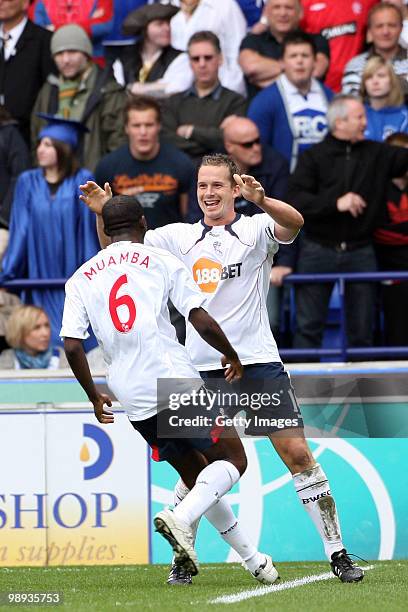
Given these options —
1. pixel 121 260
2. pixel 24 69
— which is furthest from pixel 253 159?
pixel 121 260

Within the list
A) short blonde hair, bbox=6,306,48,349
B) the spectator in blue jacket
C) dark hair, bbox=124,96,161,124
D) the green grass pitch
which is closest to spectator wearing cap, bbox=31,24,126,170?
dark hair, bbox=124,96,161,124

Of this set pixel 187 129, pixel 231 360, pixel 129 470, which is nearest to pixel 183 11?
pixel 187 129

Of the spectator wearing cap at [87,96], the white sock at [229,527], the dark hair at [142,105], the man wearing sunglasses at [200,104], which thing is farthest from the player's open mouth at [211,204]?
the spectator wearing cap at [87,96]

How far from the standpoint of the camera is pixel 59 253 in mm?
11984

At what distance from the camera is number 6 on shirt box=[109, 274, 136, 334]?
6774mm

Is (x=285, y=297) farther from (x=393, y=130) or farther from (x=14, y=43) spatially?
(x=14, y=43)

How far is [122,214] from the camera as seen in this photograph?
6.96 m

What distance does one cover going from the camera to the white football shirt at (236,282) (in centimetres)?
750

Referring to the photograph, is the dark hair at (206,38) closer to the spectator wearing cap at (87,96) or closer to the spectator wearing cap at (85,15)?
the spectator wearing cap at (87,96)

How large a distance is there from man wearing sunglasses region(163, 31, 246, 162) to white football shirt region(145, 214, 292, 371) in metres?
4.51

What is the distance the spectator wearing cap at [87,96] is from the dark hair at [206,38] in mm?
924

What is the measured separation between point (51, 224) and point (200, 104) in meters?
1.92

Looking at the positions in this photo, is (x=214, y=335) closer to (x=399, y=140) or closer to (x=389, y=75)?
(x=399, y=140)

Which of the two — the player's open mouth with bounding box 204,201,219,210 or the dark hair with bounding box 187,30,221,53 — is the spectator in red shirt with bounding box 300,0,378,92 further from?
the player's open mouth with bounding box 204,201,219,210
